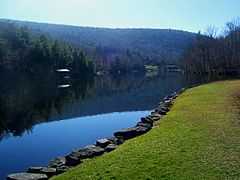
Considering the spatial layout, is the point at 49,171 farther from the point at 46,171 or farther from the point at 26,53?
the point at 26,53

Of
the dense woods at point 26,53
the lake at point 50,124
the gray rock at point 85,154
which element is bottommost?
the lake at point 50,124

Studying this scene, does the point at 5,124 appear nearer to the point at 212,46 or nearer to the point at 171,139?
the point at 171,139

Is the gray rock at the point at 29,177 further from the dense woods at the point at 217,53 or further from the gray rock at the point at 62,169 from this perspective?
the dense woods at the point at 217,53

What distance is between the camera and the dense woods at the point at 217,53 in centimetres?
10375

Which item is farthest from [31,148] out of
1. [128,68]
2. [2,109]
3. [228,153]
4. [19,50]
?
[128,68]

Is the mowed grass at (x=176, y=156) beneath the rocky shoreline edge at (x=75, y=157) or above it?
above

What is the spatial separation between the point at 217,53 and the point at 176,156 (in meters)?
97.0

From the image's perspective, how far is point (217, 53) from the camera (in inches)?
4242

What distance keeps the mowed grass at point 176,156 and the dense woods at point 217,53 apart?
264ft

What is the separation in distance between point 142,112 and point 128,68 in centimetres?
14137

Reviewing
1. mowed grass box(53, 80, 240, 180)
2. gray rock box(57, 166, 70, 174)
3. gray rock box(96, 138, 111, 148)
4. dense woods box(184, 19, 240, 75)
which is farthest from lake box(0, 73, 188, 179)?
dense woods box(184, 19, 240, 75)

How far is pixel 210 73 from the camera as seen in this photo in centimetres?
10625

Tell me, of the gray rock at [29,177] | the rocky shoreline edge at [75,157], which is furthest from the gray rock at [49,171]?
the gray rock at [29,177]

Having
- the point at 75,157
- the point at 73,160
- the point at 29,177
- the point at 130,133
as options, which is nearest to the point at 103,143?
the point at 130,133
